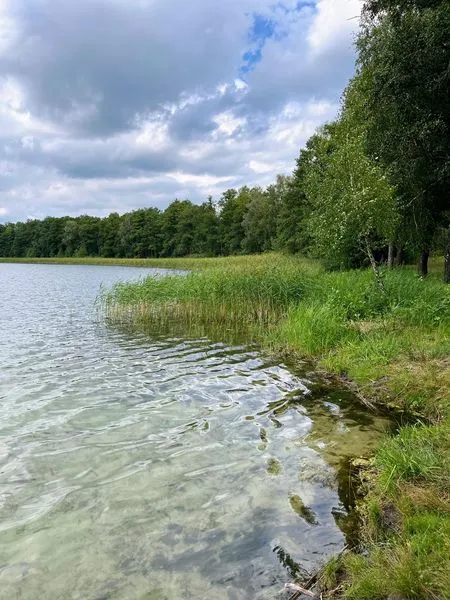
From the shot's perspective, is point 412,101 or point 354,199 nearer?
point 354,199

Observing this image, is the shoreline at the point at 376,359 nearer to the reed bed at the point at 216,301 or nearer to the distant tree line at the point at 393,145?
the reed bed at the point at 216,301

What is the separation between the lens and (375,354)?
9352mm

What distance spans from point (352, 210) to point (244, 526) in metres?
11.4

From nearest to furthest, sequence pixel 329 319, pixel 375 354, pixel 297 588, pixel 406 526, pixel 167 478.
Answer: pixel 297 588
pixel 406 526
pixel 167 478
pixel 375 354
pixel 329 319

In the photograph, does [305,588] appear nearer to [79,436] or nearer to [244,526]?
[244,526]

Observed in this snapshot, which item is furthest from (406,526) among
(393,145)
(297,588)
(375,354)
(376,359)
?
(393,145)

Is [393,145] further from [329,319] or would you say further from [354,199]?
[329,319]

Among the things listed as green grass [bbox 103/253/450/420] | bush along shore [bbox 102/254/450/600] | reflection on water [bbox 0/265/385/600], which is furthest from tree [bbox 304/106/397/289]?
reflection on water [bbox 0/265/385/600]

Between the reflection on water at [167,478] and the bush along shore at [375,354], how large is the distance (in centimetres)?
54

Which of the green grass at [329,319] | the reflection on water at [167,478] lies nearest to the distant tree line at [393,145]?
the green grass at [329,319]

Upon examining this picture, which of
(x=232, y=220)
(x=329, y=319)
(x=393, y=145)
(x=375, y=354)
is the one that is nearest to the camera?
(x=375, y=354)

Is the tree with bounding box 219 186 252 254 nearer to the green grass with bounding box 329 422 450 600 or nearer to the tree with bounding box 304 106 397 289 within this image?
the tree with bounding box 304 106 397 289

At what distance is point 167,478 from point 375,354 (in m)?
5.55

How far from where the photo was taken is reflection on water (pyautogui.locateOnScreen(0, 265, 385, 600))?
12.3ft
